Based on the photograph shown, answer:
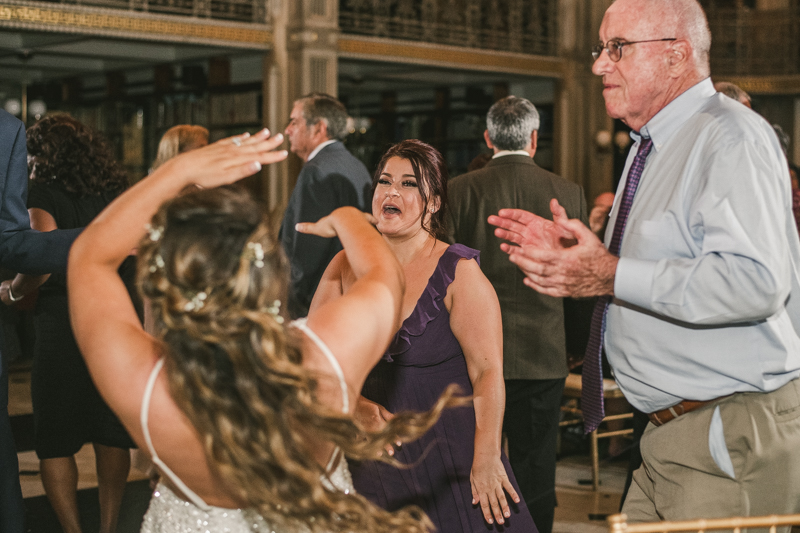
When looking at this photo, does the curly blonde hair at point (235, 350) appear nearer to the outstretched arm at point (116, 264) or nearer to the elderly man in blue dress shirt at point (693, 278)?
the outstretched arm at point (116, 264)

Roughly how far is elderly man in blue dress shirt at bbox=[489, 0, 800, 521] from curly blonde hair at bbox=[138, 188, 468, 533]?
64 centimetres

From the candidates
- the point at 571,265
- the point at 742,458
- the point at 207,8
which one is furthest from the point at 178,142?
the point at 207,8

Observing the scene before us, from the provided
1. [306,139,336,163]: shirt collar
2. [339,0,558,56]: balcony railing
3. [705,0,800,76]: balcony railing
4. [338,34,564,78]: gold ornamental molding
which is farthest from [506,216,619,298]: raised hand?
[705,0,800,76]: balcony railing

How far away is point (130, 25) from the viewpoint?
299 inches

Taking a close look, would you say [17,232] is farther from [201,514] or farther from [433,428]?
[433,428]

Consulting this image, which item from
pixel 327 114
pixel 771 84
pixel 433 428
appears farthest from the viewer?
pixel 771 84

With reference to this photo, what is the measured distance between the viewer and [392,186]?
2611 mm

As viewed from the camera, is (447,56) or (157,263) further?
(447,56)

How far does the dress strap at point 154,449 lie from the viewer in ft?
4.42

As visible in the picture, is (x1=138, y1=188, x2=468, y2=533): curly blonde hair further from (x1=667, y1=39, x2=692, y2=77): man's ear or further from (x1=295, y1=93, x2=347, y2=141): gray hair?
(x1=295, y1=93, x2=347, y2=141): gray hair

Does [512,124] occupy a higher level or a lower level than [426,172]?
higher

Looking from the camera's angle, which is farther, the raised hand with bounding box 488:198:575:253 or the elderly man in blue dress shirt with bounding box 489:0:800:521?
the raised hand with bounding box 488:198:575:253

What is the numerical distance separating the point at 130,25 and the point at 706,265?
7.09 meters

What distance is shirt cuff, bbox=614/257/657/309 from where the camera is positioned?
1692 mm
